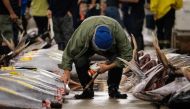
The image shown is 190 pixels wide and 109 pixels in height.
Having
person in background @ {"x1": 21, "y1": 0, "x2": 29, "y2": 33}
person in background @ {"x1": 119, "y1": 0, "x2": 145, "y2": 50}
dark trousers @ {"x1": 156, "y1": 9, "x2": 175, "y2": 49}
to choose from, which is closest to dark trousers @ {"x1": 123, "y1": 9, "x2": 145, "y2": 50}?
person in background @ {"x1": 119, "y1": 0, "x2": 145, "y2": 50}

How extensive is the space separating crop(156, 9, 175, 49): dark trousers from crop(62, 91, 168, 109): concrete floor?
208 inches

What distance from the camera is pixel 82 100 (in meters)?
9.55

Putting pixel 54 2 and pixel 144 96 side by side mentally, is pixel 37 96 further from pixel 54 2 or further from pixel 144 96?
pixel 54 2

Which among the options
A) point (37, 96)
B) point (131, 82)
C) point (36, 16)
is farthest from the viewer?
point (36, 16)

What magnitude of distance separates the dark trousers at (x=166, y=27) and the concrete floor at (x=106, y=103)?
527cm

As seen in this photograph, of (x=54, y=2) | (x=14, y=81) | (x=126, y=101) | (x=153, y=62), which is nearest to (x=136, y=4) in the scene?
(x=54, y=2)

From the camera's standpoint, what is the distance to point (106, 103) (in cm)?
923

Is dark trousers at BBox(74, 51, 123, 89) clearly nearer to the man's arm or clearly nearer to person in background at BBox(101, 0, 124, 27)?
the man's arm

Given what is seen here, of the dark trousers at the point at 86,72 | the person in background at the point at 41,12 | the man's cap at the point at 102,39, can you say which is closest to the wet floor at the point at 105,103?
the dark trousers at the point at 86,72

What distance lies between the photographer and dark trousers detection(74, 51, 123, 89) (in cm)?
940

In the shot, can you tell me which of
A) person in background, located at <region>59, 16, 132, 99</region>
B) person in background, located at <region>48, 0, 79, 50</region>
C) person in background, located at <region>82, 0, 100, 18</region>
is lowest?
person in background, located at <region>82, 0, 100, 18</region>

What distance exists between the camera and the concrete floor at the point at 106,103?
891 cm

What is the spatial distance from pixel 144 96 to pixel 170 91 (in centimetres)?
49

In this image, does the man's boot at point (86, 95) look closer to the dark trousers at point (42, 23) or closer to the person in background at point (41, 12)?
the person in background at point (41, 12)
